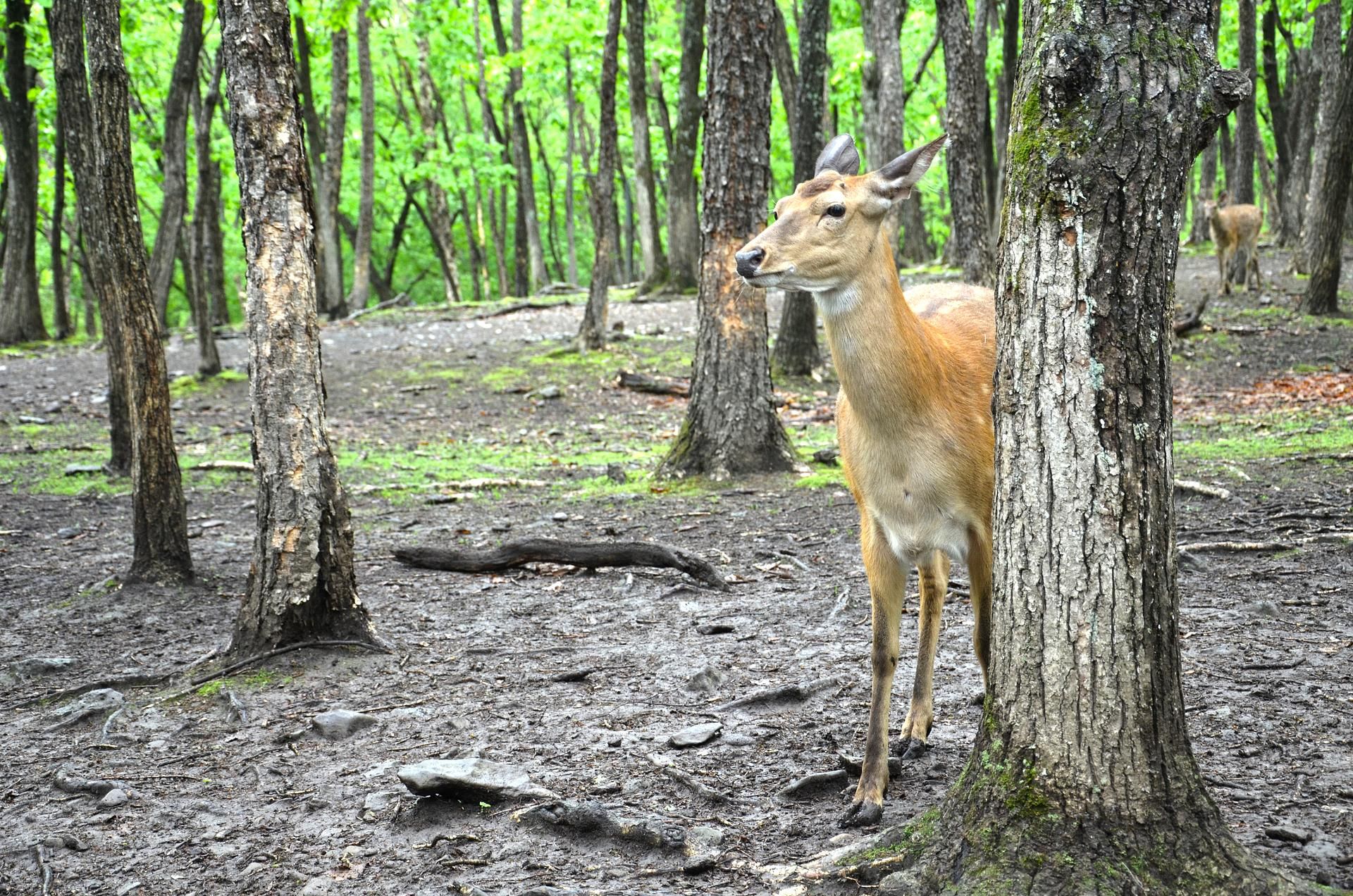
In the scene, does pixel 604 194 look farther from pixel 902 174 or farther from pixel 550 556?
pixel 902 174

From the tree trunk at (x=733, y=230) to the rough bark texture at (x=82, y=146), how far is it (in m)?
4.38

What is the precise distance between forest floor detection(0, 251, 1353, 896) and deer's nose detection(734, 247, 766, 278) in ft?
6.07

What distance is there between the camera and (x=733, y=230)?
9547mm

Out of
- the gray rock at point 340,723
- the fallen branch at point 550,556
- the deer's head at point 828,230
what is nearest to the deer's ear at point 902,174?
the deer's head at point 828,230

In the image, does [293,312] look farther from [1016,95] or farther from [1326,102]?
[1326,102]

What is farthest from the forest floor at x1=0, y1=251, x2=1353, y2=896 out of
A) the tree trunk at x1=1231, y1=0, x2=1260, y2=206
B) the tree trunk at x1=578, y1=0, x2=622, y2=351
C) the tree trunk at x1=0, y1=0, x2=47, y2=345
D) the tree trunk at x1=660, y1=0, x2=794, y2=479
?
the tree trunk at x1=1231, y1=0, x2=1260, y2=206

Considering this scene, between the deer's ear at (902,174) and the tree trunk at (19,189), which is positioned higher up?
the tree trunk at (19,189)

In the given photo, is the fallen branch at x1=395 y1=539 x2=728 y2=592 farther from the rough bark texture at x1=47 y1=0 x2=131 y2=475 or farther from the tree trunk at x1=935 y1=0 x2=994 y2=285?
the tree trunk at x1=935 y1=0 x2=994 y2=285

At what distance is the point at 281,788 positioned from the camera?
452cm

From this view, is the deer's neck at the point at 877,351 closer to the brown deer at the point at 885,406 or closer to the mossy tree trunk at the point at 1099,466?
the brown deer at the point at 885,406

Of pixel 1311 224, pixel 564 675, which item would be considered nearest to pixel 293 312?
pixel 564 675

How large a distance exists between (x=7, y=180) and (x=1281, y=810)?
845 inches

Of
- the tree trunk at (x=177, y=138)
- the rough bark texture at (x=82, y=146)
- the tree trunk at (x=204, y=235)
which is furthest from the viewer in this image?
the tree trunk at (x=204, y=235)

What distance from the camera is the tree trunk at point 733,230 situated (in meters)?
9.59
